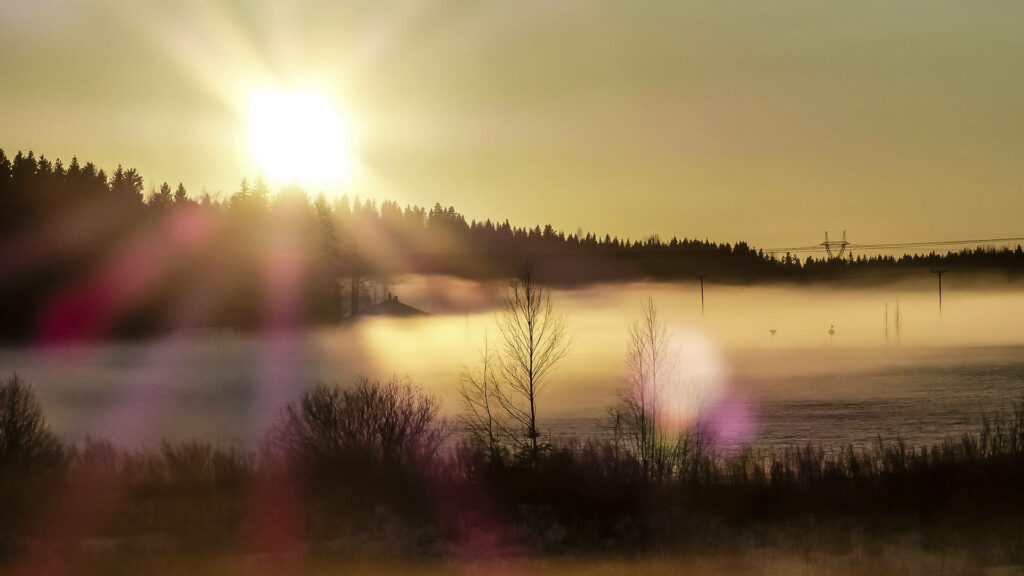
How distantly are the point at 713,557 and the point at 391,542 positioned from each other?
405 inches

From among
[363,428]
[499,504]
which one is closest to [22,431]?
[363,428]

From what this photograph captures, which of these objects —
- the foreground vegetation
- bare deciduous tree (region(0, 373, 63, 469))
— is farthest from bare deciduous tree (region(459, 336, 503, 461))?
bare deciduous tree (region(0, 373, 63, 469))

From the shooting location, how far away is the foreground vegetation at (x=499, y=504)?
35719 mm

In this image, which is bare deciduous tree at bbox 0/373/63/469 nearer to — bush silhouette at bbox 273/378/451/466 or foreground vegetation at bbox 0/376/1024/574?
foreground vegetation at bbox 0/376/1024/574

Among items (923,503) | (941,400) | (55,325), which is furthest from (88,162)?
(941,400)

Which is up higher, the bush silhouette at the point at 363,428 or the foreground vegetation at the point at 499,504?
the bush silhouette at the point at 363,428

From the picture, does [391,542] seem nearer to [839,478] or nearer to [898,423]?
[839,478]

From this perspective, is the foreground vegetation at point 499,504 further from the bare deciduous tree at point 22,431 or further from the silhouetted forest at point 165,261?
the silhouetted forest at point 165,261

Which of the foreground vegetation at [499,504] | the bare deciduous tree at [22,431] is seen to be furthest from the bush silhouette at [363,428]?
the bare deciduous tree at [22,431]

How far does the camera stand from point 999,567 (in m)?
29.9

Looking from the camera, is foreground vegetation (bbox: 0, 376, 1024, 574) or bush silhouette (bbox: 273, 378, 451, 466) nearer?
Answer: foreground vegetation (bbox: 0, 376, 1024, 574)

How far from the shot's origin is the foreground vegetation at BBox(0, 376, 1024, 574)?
35719 mm

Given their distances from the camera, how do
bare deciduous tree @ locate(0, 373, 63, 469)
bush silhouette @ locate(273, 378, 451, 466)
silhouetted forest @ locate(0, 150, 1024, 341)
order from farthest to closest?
silhouetted forest @ locate(0, 150, 1024, 341), bare deciduous tree @ locate(0, 373, 63, 469), bush silhouette @ locate(273, 378, 451, 466)

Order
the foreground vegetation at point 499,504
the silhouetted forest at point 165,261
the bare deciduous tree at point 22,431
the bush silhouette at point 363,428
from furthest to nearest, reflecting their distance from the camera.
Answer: the silhouetted forest at point 165,261 → the bare deciduous tree at point 22,431 → the bush silhouette at point 363,428 → the foreground vegetation at point 499,504
